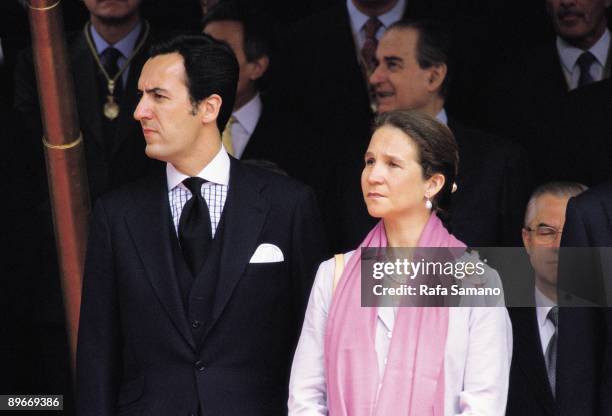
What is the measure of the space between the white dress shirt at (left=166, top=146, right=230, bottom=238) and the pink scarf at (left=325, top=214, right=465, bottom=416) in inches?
20.7

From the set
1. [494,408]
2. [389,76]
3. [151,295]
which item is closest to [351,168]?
[389,76]

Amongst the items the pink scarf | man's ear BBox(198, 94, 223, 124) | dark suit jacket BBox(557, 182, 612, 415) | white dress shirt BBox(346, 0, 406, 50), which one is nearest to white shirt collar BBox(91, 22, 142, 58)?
white dress shirt BBox(346, 0, 406, 50)

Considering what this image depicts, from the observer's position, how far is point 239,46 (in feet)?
18.9

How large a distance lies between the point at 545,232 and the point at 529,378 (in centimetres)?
62

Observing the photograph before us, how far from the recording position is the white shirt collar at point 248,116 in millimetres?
5605

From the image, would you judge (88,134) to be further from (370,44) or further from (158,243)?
(158,243)

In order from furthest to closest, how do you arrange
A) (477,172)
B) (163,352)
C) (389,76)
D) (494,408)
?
(389,76) → (477,172) → (163,352) → (494,408)

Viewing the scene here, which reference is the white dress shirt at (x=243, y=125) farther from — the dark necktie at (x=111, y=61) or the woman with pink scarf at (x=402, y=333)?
the woman with pink scarf at (x=402, y=333)

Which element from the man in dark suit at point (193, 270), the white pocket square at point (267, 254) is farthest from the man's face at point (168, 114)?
the white pocket square at point (267, 254)

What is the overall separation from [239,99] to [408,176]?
182 cm

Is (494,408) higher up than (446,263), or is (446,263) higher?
(446,263)

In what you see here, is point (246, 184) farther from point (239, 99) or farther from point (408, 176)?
point (239, 99)

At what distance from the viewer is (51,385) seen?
538 centimetres

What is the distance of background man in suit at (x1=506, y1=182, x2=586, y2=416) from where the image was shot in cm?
441
